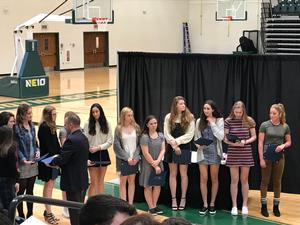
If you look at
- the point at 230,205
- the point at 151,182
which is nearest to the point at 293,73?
the point at 230,205

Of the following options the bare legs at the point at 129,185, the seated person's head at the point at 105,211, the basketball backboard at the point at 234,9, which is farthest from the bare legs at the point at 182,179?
the basketball backboard at the point at 234,9

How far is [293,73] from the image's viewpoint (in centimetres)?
920

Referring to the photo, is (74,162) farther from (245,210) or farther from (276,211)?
(276,211)

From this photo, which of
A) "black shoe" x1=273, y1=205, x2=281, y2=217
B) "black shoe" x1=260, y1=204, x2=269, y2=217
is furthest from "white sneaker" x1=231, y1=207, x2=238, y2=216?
"black shoe" x1=273, y1=205, x2=281, y2=217

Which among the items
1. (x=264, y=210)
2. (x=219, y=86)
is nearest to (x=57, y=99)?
(x=219, y=86)

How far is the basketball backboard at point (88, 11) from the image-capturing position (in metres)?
20.6

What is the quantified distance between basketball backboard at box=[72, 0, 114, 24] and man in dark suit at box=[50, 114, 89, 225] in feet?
45.1

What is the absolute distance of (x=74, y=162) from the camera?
6.89 meters

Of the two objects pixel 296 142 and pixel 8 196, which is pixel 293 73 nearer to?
pixel 296 142

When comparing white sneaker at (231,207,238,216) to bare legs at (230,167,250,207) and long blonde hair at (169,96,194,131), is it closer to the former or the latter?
bare legs at (230,167,250,207)

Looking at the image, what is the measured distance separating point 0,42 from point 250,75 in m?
20.7

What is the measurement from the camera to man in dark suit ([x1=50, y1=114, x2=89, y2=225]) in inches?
267

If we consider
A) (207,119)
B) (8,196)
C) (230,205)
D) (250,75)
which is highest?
(250,75)

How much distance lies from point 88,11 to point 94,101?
4.09 metres
